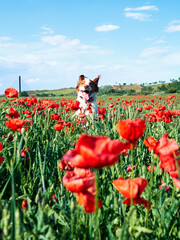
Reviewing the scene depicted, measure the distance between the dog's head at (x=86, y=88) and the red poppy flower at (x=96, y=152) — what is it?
333cm

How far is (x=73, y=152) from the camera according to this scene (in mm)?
657

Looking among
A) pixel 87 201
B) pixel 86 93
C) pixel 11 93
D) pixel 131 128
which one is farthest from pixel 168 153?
pixel 86 93

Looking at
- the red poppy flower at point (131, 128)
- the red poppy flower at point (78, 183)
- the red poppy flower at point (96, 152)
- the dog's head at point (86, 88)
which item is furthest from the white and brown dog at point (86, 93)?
the red poppy flower at point (96, 152)

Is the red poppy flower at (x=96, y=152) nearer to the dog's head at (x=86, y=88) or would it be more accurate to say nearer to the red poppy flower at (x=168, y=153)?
the red poppy flower at (x=168, y=153)

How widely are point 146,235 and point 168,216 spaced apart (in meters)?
0.15

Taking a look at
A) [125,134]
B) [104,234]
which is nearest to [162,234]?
[104,234]

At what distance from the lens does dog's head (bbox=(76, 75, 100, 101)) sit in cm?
396

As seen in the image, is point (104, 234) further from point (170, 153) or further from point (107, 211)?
point (170, 153)

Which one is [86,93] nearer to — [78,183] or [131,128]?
[131,128]

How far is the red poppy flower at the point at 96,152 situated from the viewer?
57 centimetres

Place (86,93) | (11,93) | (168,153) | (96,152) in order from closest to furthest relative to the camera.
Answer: (96,152), (168,153), (11,93), (86,93)

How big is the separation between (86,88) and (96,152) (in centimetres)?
344

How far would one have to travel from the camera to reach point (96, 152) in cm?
58

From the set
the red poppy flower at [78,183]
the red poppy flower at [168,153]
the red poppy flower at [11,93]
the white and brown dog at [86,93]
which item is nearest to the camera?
the red poppy flower at [78,183]
